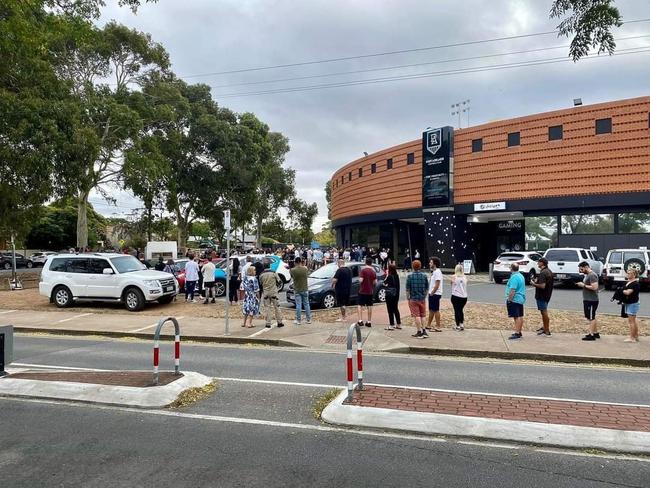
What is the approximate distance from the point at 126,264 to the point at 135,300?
4.96 ft

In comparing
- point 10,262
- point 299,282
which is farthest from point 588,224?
point 10,262

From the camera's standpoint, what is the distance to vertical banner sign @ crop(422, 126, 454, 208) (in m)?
34.2

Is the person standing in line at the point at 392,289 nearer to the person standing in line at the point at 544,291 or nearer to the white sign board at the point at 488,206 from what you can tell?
the person standing in line at the point at 544,291

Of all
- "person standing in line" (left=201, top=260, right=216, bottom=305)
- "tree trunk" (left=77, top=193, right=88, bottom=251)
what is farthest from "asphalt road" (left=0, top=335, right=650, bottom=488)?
Result: "tree trunk" (left=77, top=193, right=88, bottom=251)

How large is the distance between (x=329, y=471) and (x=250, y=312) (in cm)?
852

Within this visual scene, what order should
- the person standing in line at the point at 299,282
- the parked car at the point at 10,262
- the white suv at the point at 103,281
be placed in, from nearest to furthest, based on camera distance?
1. the person standing in line at the point at 299,282
2. the white suv at the point at 103,281
3. the parked car at the point at 10,262

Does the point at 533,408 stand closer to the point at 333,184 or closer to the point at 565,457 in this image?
the point at 565,457

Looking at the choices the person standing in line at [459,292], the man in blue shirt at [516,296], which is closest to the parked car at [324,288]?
the person standing in line at [459,292]

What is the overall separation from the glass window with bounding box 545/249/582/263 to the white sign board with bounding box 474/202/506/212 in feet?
31.9

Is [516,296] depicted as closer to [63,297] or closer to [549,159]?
[63,297]

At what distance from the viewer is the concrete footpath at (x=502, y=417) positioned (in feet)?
16.6

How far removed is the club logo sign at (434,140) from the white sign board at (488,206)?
479 cm

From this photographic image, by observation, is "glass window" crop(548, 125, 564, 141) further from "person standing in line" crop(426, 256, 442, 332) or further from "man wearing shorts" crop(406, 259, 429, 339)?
"man wearing shorts" crop(406, 259, 429, 339)

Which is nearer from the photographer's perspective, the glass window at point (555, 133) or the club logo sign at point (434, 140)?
the glass window at point (555, 133)
